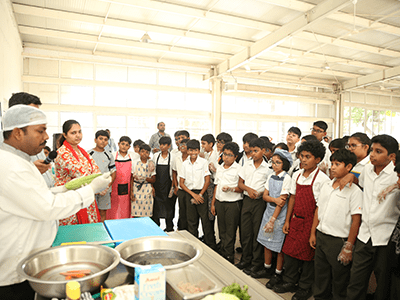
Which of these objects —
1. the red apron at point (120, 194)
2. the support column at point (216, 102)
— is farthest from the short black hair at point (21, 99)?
the support column at point (216, 102)

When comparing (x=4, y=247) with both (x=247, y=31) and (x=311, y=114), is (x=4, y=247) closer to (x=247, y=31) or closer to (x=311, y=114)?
(x=247, y=31)

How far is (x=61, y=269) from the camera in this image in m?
1.18

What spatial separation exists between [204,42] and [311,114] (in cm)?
598

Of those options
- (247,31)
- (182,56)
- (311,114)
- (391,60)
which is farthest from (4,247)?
(311,114)

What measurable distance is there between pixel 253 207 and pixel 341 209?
39.5 inches

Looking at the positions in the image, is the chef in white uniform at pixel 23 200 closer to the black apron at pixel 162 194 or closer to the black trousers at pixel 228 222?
the black trousers at pixel 228 222

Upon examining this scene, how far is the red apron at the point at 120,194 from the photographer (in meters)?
3.81

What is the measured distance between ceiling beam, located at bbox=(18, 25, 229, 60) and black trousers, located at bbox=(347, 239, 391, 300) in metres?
6.52

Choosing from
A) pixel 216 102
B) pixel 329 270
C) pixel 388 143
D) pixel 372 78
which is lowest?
pixel 329 270

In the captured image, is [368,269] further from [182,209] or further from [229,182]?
[182,209]

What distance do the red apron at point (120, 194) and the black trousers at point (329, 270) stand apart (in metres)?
2.52

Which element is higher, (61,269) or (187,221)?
(61,269)

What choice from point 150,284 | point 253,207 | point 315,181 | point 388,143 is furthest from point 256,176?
point 150,284

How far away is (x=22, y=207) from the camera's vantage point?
118 cm
